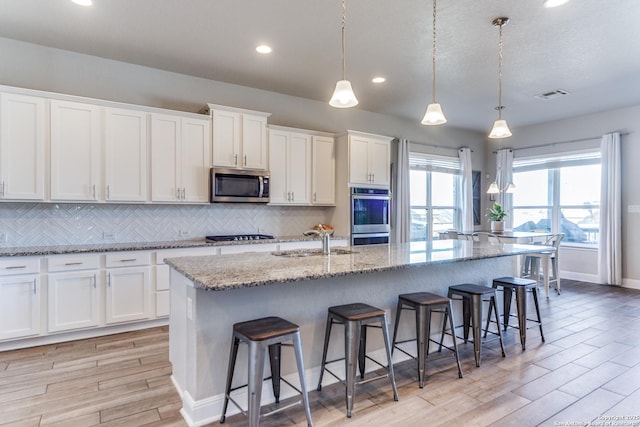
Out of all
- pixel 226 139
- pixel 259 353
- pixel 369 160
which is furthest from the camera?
pixel 369 160

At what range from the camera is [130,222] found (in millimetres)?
4191

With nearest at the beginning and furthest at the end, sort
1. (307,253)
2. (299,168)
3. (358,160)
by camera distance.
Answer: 1. (307,253)
2. (299,168)
3. (358,160)

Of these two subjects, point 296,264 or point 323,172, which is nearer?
point 296,264

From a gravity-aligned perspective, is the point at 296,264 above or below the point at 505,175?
below

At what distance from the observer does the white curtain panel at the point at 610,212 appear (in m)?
5.95

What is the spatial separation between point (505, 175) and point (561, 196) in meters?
1.07

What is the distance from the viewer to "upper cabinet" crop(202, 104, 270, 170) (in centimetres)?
439

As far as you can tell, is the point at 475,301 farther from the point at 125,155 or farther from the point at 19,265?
the point at 19,265

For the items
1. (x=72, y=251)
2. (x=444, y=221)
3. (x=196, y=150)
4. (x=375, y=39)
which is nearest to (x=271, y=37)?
(x=375, y=39)

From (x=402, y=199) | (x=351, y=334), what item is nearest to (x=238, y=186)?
(x=351, y=334)

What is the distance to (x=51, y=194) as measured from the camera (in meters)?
3.56

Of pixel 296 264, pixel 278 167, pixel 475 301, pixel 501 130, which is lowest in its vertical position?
pixel 475 301

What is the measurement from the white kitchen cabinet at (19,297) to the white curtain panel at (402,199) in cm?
490

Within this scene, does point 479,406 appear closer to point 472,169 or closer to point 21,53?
point 21,53
